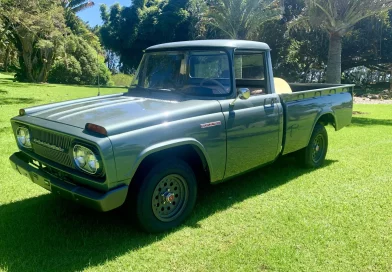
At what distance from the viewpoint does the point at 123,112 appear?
3.76m

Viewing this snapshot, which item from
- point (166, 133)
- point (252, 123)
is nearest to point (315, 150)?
point (252, 123)

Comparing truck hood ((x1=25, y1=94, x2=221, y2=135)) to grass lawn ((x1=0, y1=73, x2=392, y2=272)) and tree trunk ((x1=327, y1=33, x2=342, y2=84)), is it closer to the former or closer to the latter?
grass lawn ((x1=0, y1=73, x2=392, y2=272))

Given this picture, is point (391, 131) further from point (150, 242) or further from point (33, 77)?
point (33, 77)

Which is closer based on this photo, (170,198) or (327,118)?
(170,198)

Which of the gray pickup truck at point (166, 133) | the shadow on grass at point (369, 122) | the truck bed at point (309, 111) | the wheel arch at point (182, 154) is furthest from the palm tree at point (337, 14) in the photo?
the wheel arch at point (182, 154)

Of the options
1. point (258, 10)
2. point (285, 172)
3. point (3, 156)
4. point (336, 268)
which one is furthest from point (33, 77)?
point (336, 268)

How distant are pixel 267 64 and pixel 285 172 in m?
1.83

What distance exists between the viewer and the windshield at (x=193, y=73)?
14.4 ft

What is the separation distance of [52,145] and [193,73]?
1.88 metres

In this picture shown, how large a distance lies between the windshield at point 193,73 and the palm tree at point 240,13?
57.5 feet

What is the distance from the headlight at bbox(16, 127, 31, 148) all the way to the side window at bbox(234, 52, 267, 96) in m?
2.65

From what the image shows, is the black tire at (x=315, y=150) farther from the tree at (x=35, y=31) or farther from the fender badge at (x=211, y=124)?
the tree at (x=35, y=31)

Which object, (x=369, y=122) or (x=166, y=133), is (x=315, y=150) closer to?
(x=166, y=133)

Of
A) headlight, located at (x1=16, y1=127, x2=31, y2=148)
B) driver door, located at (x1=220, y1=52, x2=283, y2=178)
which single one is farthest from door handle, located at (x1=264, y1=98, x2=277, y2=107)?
headlight, located at (x1=16, y1=127, x2=31, y2=148)
